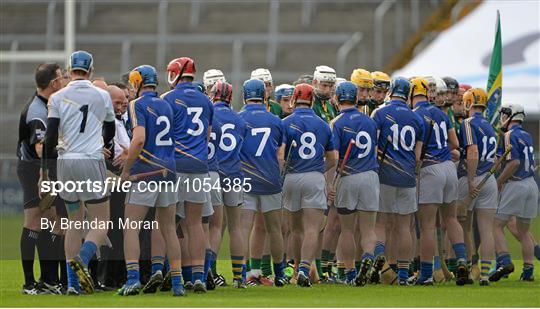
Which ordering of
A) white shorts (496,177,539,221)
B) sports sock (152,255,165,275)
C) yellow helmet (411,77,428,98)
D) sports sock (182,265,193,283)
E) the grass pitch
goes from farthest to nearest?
white shorts (496,177,539,221)
yellow helmet (411,77,428,98)
sports sock (182,265,193,283)
sports sock (152,255,165,275)
the grass pitch

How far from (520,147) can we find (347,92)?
8.60 feet

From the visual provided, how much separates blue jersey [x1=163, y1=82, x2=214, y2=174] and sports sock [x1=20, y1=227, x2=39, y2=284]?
1524 millimetres

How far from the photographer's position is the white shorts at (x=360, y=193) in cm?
1435

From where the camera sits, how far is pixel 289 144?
1412 centimetres

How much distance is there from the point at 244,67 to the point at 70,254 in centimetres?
2112

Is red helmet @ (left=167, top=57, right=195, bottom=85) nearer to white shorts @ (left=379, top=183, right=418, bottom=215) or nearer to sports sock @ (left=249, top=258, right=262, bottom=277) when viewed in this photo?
sports sock @ (left=249, top=258, right=262, bottom=277)

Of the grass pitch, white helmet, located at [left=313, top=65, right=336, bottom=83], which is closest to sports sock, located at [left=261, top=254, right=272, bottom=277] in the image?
the grass pitch

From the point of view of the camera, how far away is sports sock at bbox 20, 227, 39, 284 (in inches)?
507

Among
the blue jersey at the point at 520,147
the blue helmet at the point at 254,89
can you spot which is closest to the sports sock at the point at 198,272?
the blue helmet at the point at 254,89

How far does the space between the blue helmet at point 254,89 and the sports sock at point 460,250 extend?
2.76 metres

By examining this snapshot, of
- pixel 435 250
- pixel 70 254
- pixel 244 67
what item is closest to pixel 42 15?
pixel 244 67

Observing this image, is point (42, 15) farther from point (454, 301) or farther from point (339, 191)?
point (454, 301)

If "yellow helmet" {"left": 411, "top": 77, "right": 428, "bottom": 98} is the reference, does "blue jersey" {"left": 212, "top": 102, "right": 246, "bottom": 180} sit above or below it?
below
